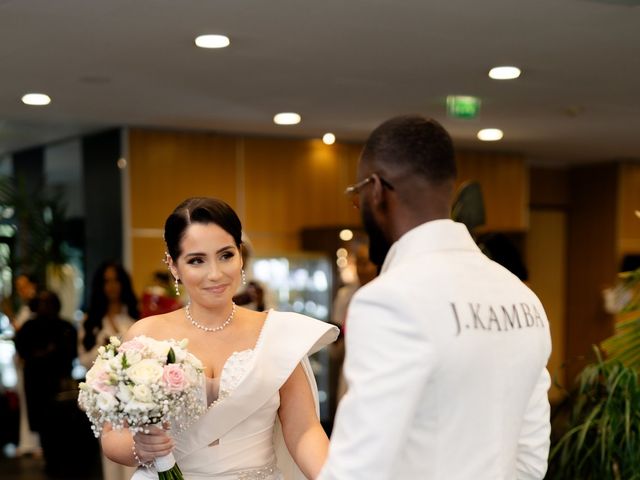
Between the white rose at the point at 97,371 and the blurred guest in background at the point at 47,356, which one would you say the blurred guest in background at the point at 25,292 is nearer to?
the blurred guest in background at the point at 47,356

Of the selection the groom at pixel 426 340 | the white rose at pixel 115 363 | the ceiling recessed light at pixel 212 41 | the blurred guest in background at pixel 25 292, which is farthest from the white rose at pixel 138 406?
the blurred guest in background at pixel 25 292

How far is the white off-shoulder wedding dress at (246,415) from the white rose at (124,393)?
15.7 inches

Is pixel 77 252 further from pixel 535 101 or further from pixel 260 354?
pixel 260 354

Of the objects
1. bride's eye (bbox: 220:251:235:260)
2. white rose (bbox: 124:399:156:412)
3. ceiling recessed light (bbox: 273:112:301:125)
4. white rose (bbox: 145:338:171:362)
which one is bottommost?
white rose (bbox: 124:399:156:412)

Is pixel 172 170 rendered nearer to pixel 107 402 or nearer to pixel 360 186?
pixel 107 402

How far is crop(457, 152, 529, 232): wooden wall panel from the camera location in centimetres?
1070

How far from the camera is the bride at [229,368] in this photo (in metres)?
2.80

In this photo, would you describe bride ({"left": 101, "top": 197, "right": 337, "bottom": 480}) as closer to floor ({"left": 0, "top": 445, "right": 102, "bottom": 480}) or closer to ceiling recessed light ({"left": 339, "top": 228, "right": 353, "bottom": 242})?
floor ({"left": 0, "top": 445, "right": 102, "bottom": 480})

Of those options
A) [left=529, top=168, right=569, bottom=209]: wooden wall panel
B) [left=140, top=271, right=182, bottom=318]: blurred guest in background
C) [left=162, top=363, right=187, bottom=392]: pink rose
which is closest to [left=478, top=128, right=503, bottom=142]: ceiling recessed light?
[left=529, top=168, right=569, bottom=209]: wooden wall panel

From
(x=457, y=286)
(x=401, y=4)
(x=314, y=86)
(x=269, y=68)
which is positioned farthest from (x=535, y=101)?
(x=457, y=286)

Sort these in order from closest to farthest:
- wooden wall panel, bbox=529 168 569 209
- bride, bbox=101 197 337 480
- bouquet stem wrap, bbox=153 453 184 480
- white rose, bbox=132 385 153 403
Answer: white rose, bbox=132 385 153 403
bouquet stem wrap, bbox=153 453 184 480
bride, bbox=101 197 337 480
wooden wall panel, bbox=529 168 569 209

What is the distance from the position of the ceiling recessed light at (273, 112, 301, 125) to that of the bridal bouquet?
555 cm

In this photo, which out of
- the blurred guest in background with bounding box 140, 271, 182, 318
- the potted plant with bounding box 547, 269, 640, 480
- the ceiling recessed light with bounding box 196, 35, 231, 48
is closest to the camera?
the potted plant with bounding box 547, 269, 640, 480

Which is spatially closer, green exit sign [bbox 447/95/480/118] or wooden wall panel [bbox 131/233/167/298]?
green exit sign [bbox 447/95/480/118]
